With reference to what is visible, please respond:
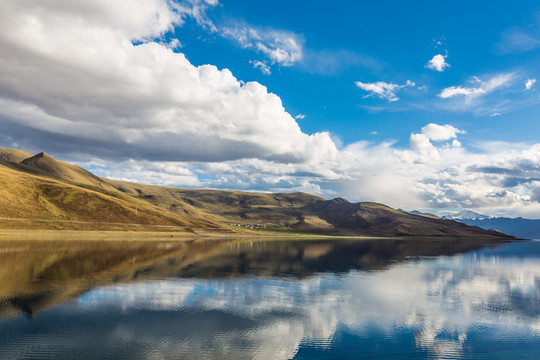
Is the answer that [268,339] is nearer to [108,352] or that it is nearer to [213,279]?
[108,352]

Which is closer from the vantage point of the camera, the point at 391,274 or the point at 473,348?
the point at 473,348

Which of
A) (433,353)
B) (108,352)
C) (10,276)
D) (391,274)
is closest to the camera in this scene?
(108,352)

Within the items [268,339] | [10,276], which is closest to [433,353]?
[268,339]

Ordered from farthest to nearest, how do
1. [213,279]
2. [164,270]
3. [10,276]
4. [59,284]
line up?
[164,270]
[213,279]
[10,276]
[59,284]

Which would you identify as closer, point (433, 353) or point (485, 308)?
point (433, 353)

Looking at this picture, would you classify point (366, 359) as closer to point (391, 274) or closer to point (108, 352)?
point (108, 352)

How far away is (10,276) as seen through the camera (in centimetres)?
5175

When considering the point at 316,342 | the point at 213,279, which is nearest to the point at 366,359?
the point at 316,342

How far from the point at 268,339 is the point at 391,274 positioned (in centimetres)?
5353

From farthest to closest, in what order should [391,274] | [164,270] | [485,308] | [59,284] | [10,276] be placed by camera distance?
[391,274], [164,270], [10,276], [59,284], [485,308]

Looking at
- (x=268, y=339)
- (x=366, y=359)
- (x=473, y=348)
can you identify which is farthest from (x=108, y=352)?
(x=473, y=348)

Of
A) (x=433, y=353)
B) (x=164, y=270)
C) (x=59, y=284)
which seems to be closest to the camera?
(x=433, y=353)

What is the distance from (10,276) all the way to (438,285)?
247 feet

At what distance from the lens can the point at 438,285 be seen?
205ft
